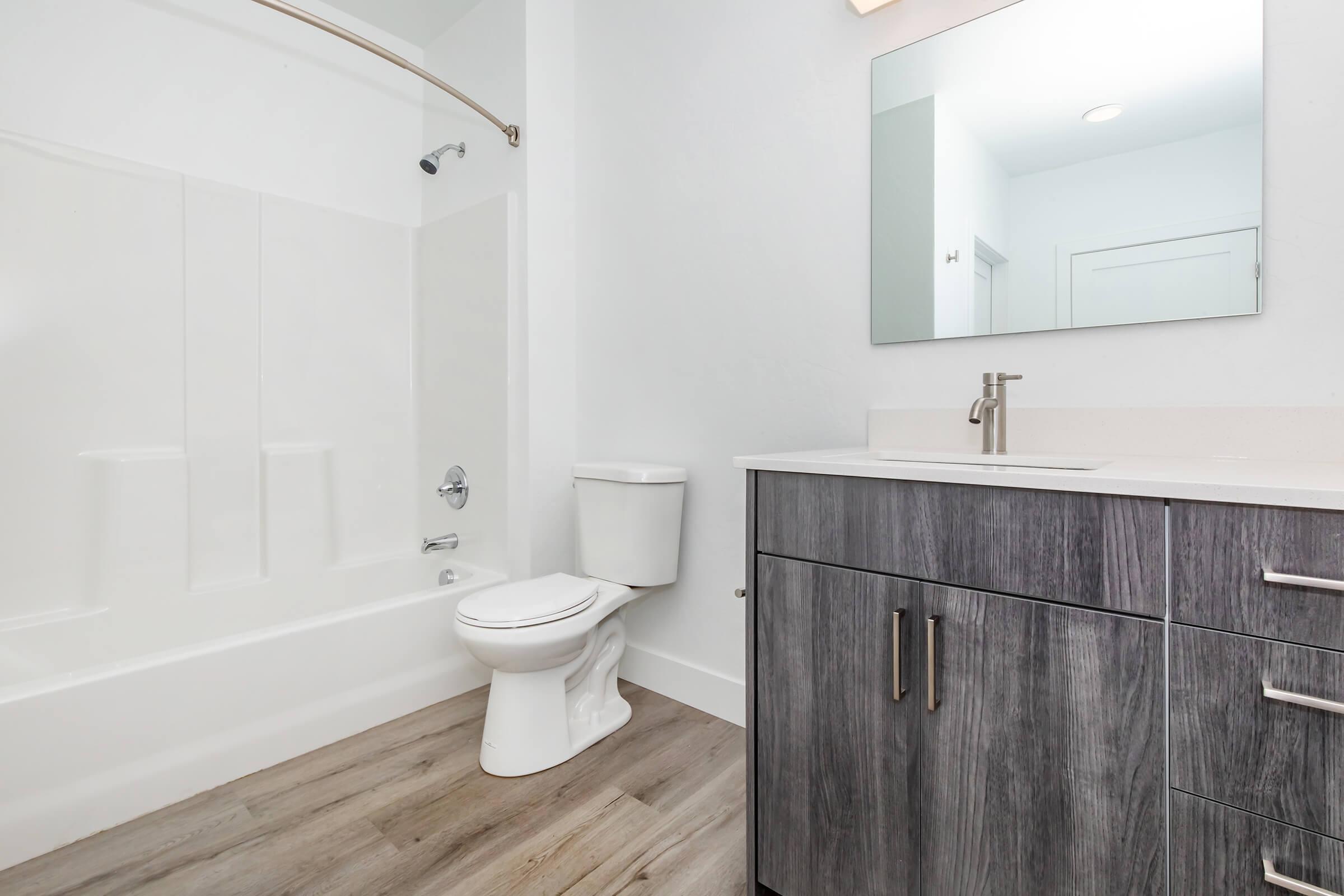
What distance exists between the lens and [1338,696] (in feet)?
2.15

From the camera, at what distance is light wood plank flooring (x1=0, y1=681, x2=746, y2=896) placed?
124 cm

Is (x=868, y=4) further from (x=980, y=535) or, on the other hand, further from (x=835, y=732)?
(x=835, y=732)

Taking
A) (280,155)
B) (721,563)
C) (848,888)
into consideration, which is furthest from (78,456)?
(848,888)

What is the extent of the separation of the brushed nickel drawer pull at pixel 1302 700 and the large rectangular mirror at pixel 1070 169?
740 millimetres

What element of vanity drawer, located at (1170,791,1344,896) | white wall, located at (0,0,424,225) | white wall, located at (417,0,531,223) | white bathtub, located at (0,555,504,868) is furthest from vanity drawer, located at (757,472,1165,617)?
white wall, located at (0,0,424,225)

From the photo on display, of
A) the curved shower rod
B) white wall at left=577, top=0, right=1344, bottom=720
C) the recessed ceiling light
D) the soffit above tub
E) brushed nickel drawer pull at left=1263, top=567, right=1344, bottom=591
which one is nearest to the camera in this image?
brushed nickel drawer pull at left=1263, top=567, right=1344, bottom=591

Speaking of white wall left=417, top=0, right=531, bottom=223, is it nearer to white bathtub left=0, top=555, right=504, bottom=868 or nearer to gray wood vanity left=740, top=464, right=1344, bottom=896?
white bathtub left=0, top=555, right=504, bottom=868

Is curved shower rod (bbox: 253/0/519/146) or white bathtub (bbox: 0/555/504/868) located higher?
curved shower rod (bbox: 253/0/519/146)

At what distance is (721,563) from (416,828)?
1013mm

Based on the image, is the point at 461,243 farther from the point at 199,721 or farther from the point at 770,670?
the point at 770,670

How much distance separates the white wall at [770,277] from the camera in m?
1.07

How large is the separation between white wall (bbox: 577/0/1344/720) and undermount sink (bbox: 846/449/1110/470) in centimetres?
15

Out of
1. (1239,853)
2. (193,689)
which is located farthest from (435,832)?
(1239,853)

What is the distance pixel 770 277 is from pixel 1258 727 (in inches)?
54.1
